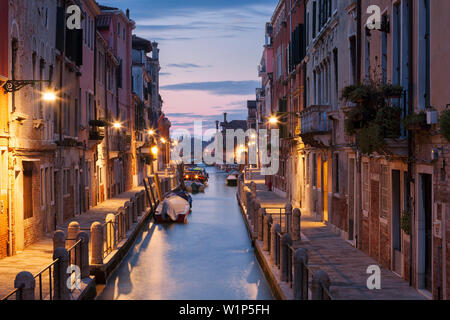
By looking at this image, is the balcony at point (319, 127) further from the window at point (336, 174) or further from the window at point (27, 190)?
the window at point (27, 190)

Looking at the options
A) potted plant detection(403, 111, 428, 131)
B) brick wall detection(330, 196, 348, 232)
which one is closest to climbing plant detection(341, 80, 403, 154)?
potted plant detection(403, 111, 428, 131)

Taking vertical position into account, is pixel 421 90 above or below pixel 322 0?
below

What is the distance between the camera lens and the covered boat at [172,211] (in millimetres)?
28203

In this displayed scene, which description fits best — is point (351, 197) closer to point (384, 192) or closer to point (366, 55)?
point (384, 192)

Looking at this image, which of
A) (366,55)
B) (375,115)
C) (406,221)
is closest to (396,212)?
(406,221)

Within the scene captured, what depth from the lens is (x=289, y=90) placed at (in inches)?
Answer: 1218

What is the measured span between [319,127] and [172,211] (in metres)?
10.7

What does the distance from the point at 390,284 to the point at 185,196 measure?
21016mm

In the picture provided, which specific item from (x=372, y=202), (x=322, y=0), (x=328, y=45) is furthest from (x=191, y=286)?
(x=322, y=0)

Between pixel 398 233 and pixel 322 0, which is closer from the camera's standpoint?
pixel 398 233

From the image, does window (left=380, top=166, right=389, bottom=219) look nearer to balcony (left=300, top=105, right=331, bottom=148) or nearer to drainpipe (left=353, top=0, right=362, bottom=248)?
drainpipe (left=353, top=0, right=362, bottom=248)

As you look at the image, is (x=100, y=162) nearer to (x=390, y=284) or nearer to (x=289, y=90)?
(x=289, y=90)
